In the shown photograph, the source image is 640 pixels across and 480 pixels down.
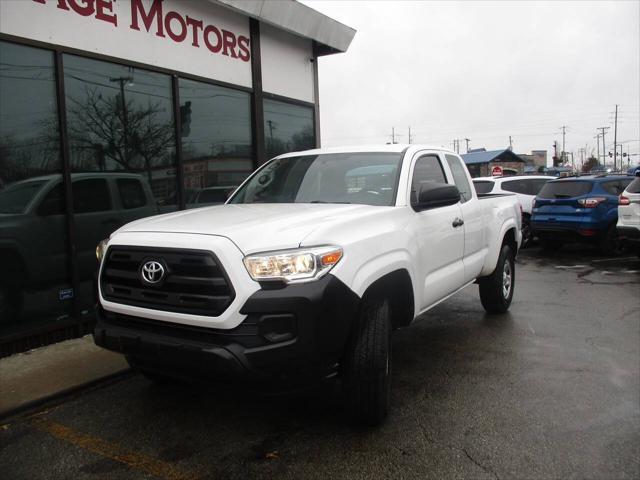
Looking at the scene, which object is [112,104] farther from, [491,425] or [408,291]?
[491,425]

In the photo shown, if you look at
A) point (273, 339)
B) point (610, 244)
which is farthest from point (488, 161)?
point (273, 339)

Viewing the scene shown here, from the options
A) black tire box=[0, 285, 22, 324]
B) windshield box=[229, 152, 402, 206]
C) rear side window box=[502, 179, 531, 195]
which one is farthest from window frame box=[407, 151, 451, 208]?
rear side window box=[502, 179, 531, 195]

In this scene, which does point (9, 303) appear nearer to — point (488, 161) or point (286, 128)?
point (286, 128)

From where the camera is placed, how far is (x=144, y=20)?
6336 millimetres

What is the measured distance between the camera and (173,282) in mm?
3004

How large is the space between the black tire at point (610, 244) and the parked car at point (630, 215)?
5.01ft

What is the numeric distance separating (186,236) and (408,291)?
5.34ft

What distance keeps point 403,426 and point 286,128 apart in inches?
261

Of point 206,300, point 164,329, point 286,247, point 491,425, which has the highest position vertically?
point 286,247

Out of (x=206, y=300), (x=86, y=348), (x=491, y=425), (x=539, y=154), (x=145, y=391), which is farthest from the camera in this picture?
(x=539, y=154)

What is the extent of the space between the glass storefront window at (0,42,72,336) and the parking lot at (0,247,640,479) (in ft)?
5.06

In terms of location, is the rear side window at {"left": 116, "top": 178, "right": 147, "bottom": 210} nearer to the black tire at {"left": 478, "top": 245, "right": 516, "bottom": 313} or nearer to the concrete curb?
the concrete curb

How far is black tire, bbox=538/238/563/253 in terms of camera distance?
38.6ft

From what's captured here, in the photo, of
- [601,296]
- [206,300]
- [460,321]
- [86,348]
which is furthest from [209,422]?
[601,296]
